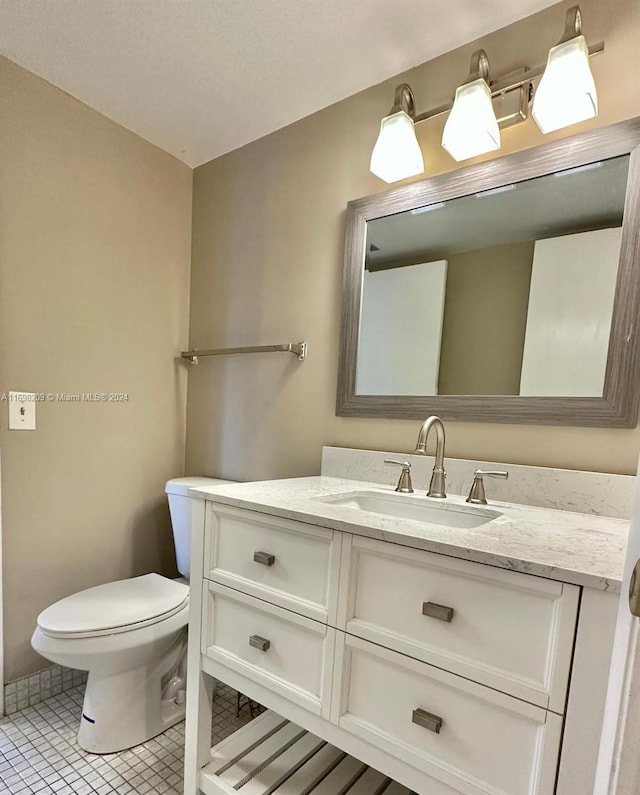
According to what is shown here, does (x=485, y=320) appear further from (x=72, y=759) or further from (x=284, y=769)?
(x=72, y=759)

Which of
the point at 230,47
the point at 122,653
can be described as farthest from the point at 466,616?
the point at 230,47

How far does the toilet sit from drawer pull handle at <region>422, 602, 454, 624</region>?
939mm

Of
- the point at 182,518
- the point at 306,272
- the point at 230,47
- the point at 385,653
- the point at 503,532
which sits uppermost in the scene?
the point at 230,47

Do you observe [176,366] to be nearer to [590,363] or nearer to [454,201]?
[454,201]

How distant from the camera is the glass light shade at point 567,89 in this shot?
0.97 meters

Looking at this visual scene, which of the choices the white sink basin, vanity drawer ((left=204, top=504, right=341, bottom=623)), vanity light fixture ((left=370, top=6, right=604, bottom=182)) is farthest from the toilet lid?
vanity light fixture ((left=370, top=6, right=604, bottom=182))

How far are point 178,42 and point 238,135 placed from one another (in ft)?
1.46

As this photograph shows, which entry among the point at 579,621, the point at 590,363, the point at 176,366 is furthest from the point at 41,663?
the point at 590,363

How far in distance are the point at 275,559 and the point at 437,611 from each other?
371mm

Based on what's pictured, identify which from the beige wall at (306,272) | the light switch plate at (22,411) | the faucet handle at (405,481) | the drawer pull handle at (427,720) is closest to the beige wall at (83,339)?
the light switch plate at (22,411)

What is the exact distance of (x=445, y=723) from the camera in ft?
2.26

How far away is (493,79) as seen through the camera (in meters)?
1.16

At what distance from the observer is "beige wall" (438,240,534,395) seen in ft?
3.81

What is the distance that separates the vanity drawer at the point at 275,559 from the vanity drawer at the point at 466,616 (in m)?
0.05
